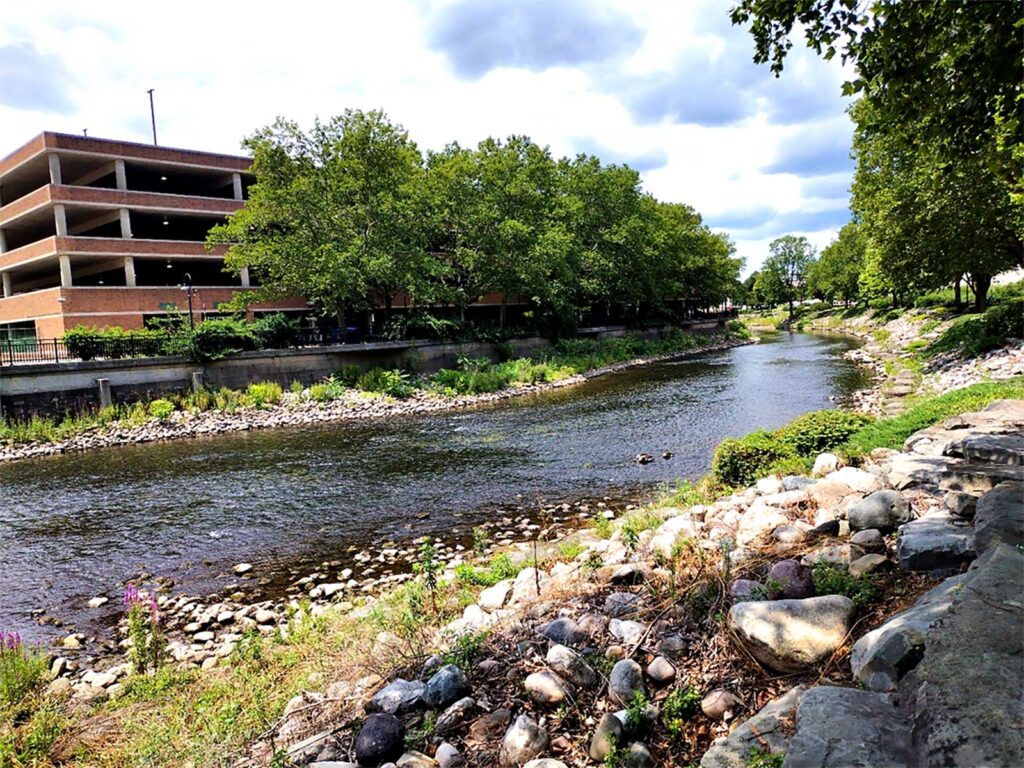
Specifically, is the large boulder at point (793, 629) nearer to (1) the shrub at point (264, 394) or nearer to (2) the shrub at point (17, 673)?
(2) the shrub at point (17, 673)

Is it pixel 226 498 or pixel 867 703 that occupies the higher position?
pixel 867 703

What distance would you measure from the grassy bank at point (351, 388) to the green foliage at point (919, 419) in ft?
69.3

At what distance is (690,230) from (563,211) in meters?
27.1

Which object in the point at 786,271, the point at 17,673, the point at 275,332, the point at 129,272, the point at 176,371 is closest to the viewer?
the point at 17,673

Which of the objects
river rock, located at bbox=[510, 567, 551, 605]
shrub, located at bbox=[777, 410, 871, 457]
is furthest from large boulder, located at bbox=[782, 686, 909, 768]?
shrub, located at bbox=[777, 410, 871, 457]

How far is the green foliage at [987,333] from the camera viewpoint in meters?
20.7

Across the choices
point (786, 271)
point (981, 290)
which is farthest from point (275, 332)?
point (786, 271)

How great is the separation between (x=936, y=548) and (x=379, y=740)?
390 centimetres

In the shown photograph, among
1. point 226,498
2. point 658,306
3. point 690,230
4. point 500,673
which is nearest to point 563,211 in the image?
point 658,306

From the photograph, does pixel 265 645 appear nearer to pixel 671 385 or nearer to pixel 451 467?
pixel 451 467

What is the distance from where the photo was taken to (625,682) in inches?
150

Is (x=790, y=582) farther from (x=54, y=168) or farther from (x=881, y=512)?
(x=54, y=168)

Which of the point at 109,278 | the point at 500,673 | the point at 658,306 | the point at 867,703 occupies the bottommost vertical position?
the point at 500,673

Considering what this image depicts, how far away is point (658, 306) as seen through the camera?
56812 millimetres
